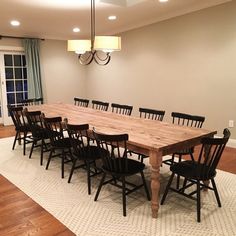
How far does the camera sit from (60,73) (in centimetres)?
749

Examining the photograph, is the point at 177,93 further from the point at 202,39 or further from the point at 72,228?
the point at 72,228

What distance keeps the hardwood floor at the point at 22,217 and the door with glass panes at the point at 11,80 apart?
12.9ft

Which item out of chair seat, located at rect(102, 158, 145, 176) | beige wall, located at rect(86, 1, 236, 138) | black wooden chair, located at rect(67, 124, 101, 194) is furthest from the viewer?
beige wall, located at rect(86, 1, 236, 138)

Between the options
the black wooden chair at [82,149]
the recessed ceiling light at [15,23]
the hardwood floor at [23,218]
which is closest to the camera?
the hardwood floor at [23,218]

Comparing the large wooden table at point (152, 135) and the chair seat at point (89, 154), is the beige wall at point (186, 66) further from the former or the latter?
the chair seat at point (89, 154)

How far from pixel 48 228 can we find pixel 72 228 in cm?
22

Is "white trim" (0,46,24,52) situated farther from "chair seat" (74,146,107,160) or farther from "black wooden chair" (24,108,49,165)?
"chair seat" (74,146,107,160)

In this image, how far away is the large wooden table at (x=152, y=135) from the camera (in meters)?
2.37

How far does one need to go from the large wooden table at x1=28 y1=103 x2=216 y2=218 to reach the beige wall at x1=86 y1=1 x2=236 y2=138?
1.84 metres

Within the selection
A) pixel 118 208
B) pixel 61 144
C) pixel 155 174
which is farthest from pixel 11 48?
pixel 155 174

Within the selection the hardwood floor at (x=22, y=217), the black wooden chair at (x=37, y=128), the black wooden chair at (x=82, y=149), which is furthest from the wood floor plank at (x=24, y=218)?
the black wooden chair at (x=37, y=128)

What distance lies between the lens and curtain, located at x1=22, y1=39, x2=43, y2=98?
667 cm

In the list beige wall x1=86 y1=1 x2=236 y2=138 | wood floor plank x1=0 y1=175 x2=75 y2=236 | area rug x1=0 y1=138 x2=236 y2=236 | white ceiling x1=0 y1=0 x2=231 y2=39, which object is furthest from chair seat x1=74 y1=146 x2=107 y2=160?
beige wall x1=86 y1=1 x2=236 y2=138

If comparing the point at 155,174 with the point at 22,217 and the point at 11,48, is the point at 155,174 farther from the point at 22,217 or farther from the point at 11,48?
the point at 11,48
